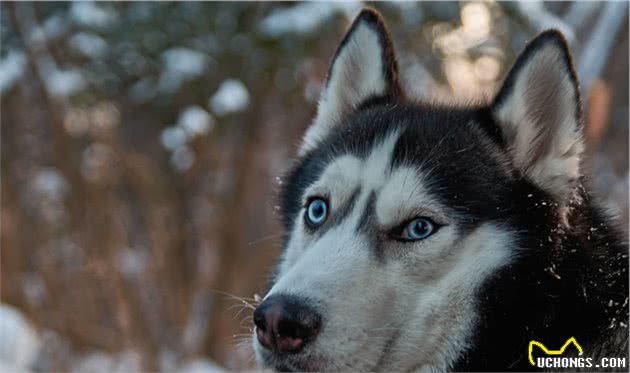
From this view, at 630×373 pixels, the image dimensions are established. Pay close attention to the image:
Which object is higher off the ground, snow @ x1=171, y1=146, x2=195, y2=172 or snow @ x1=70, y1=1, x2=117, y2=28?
snow @ x1=70, y1=1, x2=117, y2=28

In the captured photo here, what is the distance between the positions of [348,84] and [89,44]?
4452 millimetres

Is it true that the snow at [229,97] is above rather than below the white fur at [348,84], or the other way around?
below

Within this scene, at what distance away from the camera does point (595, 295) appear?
2.46m

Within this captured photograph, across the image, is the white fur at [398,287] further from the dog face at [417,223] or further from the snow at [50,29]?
the snow at [50,29]

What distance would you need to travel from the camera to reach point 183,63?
6828 mm

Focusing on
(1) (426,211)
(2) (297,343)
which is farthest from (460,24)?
(2) (297,343)

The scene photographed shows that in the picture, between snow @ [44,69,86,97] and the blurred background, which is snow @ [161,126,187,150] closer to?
the blurred background

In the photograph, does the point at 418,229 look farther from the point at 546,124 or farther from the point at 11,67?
the point at 11,67

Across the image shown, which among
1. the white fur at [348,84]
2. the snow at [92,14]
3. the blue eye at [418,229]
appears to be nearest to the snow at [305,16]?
the snow at [92,14]

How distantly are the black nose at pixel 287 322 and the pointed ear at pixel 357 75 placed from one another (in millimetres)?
1103

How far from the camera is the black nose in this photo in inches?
86.9

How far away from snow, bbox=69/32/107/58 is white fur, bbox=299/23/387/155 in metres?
4.29

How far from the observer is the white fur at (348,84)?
3148mm

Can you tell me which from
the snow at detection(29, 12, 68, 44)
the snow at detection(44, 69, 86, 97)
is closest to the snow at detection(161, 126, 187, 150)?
the snow at detection(44, 69, 86, 97)
